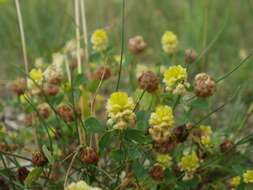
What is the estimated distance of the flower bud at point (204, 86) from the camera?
1319mm

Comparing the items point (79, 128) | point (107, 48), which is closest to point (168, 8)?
point (107, 48)

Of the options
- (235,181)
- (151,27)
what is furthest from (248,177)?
(151,27)

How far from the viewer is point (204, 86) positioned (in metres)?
1.32

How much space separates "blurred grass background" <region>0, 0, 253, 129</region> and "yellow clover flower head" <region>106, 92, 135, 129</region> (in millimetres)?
1125

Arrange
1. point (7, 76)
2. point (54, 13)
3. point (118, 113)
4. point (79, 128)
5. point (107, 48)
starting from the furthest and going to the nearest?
point (54, 13)
point (7, 76)
point (107, 48)
point (79, 128)
point (118, 113)

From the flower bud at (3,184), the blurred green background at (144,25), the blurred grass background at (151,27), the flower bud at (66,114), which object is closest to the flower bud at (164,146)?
the flower bud at (66,114)

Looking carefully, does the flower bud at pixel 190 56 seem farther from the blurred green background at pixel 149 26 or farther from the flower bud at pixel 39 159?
the blurred green background at pixel 149 26

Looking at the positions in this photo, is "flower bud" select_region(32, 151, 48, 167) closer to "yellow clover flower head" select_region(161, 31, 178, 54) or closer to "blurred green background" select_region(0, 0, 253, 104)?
"yellow clover flower head" select_region(161, 31, 178, 54)

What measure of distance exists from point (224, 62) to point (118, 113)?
1.82 meters

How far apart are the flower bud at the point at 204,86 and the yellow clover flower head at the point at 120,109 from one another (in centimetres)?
23

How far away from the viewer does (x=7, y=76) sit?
2.66m

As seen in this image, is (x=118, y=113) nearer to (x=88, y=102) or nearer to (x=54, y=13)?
(x=88, y=102)

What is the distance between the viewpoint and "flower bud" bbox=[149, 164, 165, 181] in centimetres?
134

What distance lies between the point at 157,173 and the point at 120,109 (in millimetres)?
250
